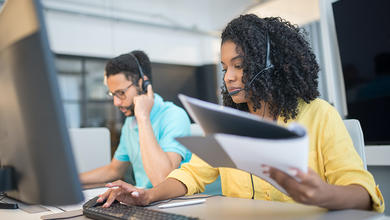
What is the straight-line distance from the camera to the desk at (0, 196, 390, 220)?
65 centimetres

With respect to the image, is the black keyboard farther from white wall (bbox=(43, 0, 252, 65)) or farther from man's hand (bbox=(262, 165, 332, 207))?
white wall (bbox=(43, 0, 252, 65))

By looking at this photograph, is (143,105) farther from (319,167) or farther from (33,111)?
(33,111)

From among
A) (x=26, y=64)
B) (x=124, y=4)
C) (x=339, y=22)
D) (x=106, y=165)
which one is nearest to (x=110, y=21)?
(x=124, y=4)

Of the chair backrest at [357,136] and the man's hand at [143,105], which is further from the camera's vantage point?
the man's hand at [143,105]

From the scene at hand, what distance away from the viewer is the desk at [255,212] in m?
0.65

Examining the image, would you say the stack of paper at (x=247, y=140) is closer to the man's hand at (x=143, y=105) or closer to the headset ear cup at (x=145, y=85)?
the man's hand at (x=143, y=105)

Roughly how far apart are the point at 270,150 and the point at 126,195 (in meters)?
0.51

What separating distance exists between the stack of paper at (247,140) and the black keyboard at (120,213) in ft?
0.49

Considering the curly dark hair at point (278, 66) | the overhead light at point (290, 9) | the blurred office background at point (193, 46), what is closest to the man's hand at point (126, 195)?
the curly dark hair at point (278, 66)

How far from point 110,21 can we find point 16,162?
4999 mm

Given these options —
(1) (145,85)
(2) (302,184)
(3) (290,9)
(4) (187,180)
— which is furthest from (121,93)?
(3) (290,9)

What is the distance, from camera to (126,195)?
2.98 feet

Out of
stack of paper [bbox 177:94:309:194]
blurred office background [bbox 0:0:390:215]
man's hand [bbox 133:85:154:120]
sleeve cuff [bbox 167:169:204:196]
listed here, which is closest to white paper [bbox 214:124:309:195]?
stack of paper [bbox 177:94:309:194]

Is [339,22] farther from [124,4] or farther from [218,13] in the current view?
[218,13]
